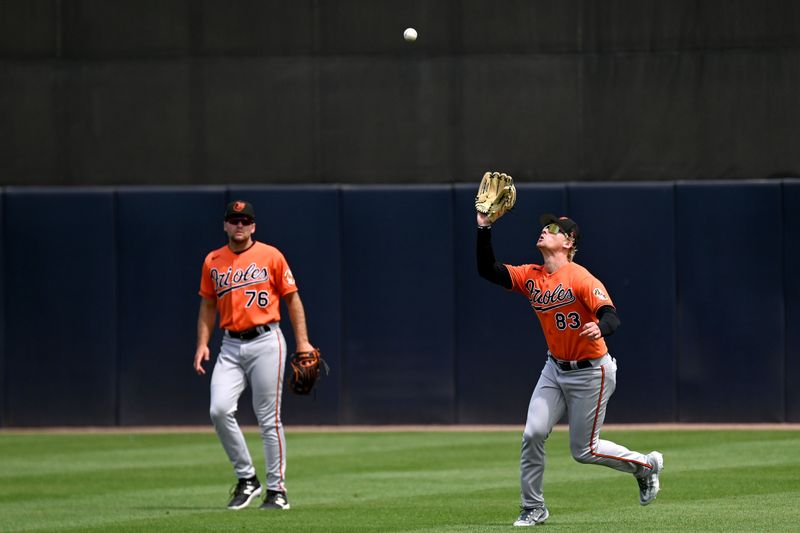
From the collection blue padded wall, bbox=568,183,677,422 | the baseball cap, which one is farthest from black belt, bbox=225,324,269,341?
blue padded wall, bbox=568,183,677,422

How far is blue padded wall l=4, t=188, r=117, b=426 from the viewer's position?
15.1 meters

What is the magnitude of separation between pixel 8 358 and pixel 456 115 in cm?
551

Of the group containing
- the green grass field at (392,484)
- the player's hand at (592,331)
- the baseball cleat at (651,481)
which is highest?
the player's hand at (592,331)

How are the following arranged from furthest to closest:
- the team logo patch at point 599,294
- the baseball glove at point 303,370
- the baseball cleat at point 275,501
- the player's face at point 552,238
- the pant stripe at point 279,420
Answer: the baseball glove at point 303,370 → the pant stripe at point 279,420 → the baseball cleat at point 275,501 → the player's face at point 552,238 → the team logo patch at point 599,294

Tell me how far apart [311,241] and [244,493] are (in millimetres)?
6284

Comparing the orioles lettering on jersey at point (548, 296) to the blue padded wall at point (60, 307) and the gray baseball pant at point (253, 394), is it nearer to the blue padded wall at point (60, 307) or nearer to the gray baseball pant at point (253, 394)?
the gray baseball pant at point (253, 394)

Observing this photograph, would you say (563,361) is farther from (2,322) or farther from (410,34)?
(2,322)

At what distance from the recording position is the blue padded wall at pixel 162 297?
1506 cm

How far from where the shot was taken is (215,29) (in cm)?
1545

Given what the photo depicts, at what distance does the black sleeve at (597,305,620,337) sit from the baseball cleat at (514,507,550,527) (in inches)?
42.2

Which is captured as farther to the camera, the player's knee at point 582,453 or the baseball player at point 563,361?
the player's knee at point 582,453

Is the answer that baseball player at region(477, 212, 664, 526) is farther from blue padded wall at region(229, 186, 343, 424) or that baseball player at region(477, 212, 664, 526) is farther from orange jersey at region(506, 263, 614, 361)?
blue padded wall at region(229, 186, 343, 424)

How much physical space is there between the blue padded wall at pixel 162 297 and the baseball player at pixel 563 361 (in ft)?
24.6

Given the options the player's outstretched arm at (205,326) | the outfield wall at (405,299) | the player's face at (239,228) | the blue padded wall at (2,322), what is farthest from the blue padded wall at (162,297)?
the player's face at (239,228)
